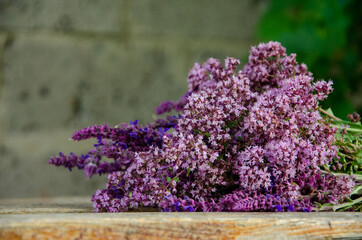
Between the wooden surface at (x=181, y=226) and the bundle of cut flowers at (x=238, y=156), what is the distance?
83 millimetres

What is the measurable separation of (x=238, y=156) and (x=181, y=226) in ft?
0.73

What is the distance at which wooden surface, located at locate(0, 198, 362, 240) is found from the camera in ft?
2.34

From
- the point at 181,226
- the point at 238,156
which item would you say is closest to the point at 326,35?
the point at 238,156

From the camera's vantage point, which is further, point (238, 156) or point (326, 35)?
point (326, 35)

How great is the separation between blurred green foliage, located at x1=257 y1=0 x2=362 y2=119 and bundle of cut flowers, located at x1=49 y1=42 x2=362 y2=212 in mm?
1109

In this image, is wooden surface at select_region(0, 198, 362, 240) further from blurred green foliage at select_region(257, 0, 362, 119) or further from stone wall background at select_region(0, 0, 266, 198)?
stone wall background at select_region(0, 0, 266, 198)

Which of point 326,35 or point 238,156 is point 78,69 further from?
point 238,156

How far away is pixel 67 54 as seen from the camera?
2.20 metres

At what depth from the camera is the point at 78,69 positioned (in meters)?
2.21

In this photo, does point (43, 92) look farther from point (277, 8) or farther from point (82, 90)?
point (277, 8)

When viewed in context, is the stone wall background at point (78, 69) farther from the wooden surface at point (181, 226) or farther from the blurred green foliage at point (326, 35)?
the wooden surface at point (181, 226)

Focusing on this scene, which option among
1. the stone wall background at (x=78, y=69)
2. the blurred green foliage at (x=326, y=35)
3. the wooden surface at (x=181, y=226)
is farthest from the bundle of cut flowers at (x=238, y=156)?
the stone wall background at (x=78, y=69)

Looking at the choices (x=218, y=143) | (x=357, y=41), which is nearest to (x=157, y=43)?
(x=357, y=41)

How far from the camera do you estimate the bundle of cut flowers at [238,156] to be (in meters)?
0.90
